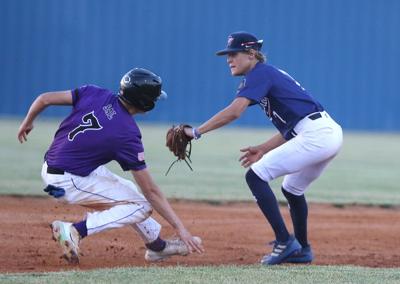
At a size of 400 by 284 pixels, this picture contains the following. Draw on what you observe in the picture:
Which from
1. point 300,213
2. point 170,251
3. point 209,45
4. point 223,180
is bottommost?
point 209,45

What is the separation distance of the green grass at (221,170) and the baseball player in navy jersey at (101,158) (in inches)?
154

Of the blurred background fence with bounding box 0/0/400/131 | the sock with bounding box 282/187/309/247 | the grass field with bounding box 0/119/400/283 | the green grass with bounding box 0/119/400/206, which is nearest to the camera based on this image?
the grass field with bounding box 0/119/400/283

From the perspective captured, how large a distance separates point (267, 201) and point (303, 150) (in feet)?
1.34

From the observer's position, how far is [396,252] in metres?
6.62

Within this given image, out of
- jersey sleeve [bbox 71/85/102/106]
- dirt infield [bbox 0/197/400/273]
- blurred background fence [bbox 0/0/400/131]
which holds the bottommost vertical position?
blurred background fence [bbox 0/0/400/131]

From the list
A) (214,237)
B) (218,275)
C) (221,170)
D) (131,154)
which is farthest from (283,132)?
(221,170)

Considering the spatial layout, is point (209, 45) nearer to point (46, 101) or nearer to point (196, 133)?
point (196, 133)

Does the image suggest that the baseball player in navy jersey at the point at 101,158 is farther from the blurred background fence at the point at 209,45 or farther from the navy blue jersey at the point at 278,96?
the blurred background fence at the point at 209,45

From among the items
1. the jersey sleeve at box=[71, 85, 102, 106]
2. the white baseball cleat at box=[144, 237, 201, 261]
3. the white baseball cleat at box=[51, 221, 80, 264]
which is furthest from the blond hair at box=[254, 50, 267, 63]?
the white baseball cleat at box=[51, 221, 80, 264]

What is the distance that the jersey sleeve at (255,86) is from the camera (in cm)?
547

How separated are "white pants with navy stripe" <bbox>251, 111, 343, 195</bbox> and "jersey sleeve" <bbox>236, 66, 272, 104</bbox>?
379 millimetres

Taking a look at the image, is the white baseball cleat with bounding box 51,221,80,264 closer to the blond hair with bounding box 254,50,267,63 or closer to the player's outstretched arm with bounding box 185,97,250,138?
the player's outstretched arm with bounding box 185,97,250,138

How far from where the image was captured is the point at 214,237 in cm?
705

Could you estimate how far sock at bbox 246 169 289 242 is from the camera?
5.63 metres
